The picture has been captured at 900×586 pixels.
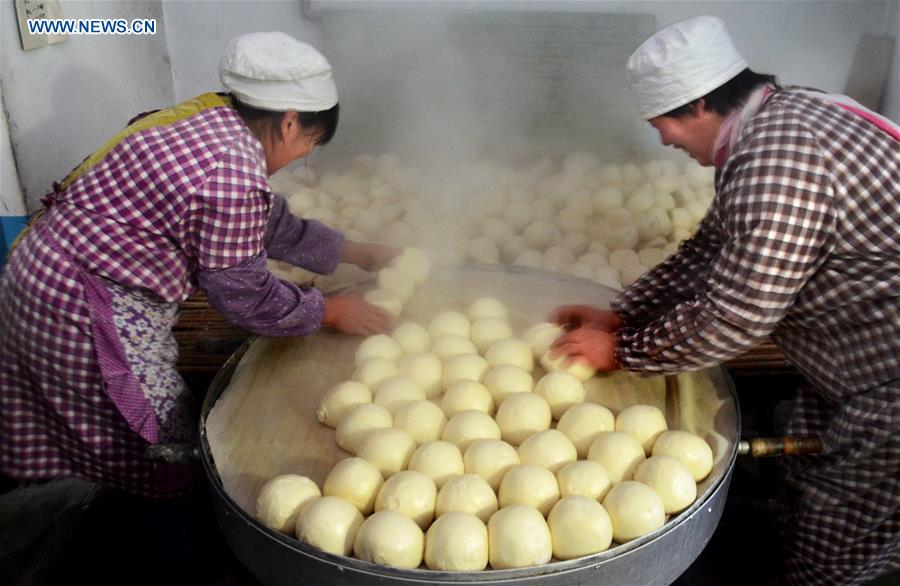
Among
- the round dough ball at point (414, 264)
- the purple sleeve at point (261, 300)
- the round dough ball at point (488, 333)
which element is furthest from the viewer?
the round dough ball at point (414, 264)

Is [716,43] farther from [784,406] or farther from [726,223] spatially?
[784,406]

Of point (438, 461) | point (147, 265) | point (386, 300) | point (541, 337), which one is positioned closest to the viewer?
point (438, 461)

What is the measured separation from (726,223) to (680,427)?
0.52 meters

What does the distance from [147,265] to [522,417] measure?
1039 mm

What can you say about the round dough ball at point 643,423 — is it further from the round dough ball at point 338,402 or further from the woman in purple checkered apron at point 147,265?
the woman in purple checkered apron at point 147,265

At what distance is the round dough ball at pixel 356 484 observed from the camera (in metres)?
1.62

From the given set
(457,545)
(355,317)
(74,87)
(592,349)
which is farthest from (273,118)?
(74,87)

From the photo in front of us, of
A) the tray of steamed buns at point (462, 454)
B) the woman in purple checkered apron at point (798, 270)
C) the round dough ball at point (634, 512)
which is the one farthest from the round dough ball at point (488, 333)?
the round dough ball at point (634, 512)

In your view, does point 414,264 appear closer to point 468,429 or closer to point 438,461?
point 468,429

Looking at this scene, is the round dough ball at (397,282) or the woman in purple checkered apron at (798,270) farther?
the round dough ball at (397,282)

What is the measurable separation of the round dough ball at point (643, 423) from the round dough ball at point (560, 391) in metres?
0.13

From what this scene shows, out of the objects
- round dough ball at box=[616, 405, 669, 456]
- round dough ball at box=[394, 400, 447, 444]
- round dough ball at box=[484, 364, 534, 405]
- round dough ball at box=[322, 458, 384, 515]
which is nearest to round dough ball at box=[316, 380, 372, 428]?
round dough ball at box=[394, 400, 447, 444]

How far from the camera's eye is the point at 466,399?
1921mm

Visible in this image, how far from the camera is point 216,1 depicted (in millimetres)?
3891
